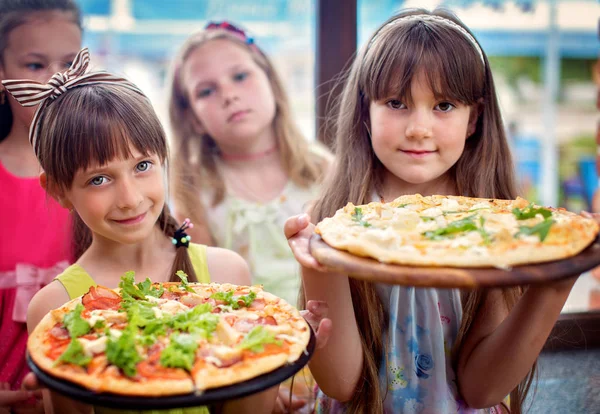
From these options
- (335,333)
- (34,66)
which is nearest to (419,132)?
(335,333)

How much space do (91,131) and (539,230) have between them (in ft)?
4.28

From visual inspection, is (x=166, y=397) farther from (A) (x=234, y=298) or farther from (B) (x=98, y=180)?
(B) (x=98, y=180)

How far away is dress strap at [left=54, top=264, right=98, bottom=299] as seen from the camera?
1868mm

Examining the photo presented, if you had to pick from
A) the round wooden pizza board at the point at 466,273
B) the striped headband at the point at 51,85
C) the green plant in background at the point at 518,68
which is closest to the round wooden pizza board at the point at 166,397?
the round wooden pizza board at the point at 466,273

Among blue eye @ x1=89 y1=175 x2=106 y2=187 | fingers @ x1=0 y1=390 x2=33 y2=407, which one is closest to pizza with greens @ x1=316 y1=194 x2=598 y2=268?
blue eye @ x1=89 y1=175 x2=106 y2=187

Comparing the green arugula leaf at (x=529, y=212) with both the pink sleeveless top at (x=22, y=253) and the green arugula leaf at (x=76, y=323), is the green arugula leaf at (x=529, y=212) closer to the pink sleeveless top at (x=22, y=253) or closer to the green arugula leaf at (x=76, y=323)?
the green arugula leaf at (x=76, y=323)

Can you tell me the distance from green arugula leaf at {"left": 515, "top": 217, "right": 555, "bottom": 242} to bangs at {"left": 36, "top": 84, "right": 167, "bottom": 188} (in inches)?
44.8

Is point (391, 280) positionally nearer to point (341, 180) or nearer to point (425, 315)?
point (425, 315)

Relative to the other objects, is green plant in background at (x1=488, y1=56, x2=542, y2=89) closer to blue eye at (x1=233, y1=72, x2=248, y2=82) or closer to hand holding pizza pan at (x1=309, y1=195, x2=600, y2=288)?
blue eye at (x1=233, y1=72, x2=248, y2=82)

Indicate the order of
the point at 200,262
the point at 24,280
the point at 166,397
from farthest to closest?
1. the point at 24,280
2. the point at 200,262
3. the point at 166,397

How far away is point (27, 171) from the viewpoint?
2412 millimetres

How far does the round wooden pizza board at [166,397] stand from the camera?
114 cm

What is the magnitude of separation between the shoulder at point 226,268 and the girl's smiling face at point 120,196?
324 millimetres

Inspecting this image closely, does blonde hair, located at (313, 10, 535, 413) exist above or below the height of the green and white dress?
above
